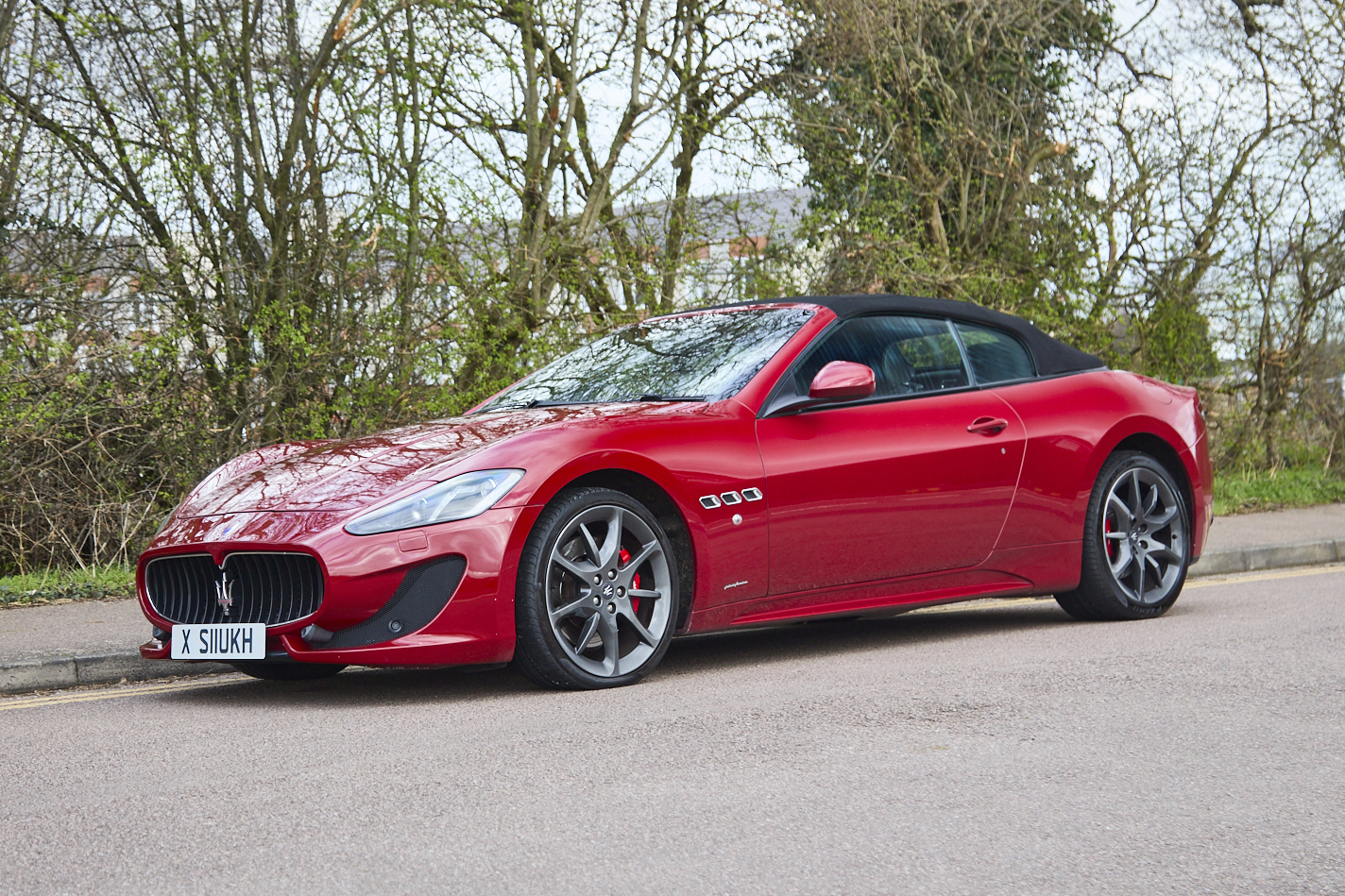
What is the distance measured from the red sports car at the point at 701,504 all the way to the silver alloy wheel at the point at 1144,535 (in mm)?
12

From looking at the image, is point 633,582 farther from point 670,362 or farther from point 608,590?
point 670,362

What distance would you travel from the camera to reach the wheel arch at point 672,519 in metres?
5.34

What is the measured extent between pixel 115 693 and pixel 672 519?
2.34 meters

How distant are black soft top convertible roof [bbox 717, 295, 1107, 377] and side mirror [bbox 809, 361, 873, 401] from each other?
1.77ft

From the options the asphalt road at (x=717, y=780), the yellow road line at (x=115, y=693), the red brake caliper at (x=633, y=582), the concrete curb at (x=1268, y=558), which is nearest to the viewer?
the asphalt road at (x=717, y=780)

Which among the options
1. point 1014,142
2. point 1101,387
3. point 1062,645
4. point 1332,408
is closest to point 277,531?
point 1062,645

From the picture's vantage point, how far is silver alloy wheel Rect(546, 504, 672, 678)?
513 centimetres

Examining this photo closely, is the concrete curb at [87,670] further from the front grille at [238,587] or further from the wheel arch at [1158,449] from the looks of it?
the wheel arch at [1158,449]

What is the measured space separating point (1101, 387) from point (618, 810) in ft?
14.3

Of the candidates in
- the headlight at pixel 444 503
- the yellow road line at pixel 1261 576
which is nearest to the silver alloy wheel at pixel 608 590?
the headlight at pixel 444 503

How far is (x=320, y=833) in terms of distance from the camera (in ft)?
10.9

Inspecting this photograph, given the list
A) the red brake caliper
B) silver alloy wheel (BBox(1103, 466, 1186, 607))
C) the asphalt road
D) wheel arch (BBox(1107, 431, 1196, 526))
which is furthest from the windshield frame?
wheel arch (BBox(1107, 431, 1196, 526))

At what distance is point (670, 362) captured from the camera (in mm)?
6254

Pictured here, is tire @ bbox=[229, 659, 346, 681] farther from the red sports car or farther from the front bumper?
the front bumper
